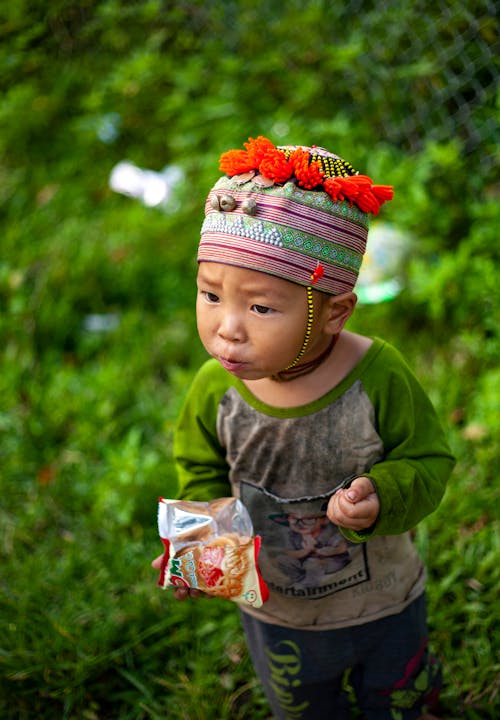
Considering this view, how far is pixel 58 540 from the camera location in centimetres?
252

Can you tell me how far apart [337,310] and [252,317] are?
0.63 feet

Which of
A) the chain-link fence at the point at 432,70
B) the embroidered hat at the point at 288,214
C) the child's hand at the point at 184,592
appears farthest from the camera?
the chain-link fence at the point at 432,70

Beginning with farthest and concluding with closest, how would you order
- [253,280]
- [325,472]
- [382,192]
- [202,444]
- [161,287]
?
[161,287]
[202,444]
[325,472]
[382,192]
[253,280]

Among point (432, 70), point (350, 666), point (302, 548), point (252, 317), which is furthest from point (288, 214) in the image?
point (432, 70)

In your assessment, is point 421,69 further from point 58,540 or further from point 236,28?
point 58,540

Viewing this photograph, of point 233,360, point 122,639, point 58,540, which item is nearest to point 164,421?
point 58,540

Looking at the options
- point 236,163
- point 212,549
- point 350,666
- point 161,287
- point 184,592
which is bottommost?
point 350,666

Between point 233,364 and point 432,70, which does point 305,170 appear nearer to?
point 233,364

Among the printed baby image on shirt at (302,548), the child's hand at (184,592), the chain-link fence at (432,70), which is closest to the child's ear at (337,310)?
the printed baby image on shirt at (302,548)

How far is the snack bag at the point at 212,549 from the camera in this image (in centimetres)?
142

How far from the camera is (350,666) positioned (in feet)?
5.48

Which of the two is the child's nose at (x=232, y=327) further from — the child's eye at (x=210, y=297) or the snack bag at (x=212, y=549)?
the snack bag at (x=212, y=549)

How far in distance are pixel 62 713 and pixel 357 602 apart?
1019 mm

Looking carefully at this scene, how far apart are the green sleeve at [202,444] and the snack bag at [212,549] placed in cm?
11
